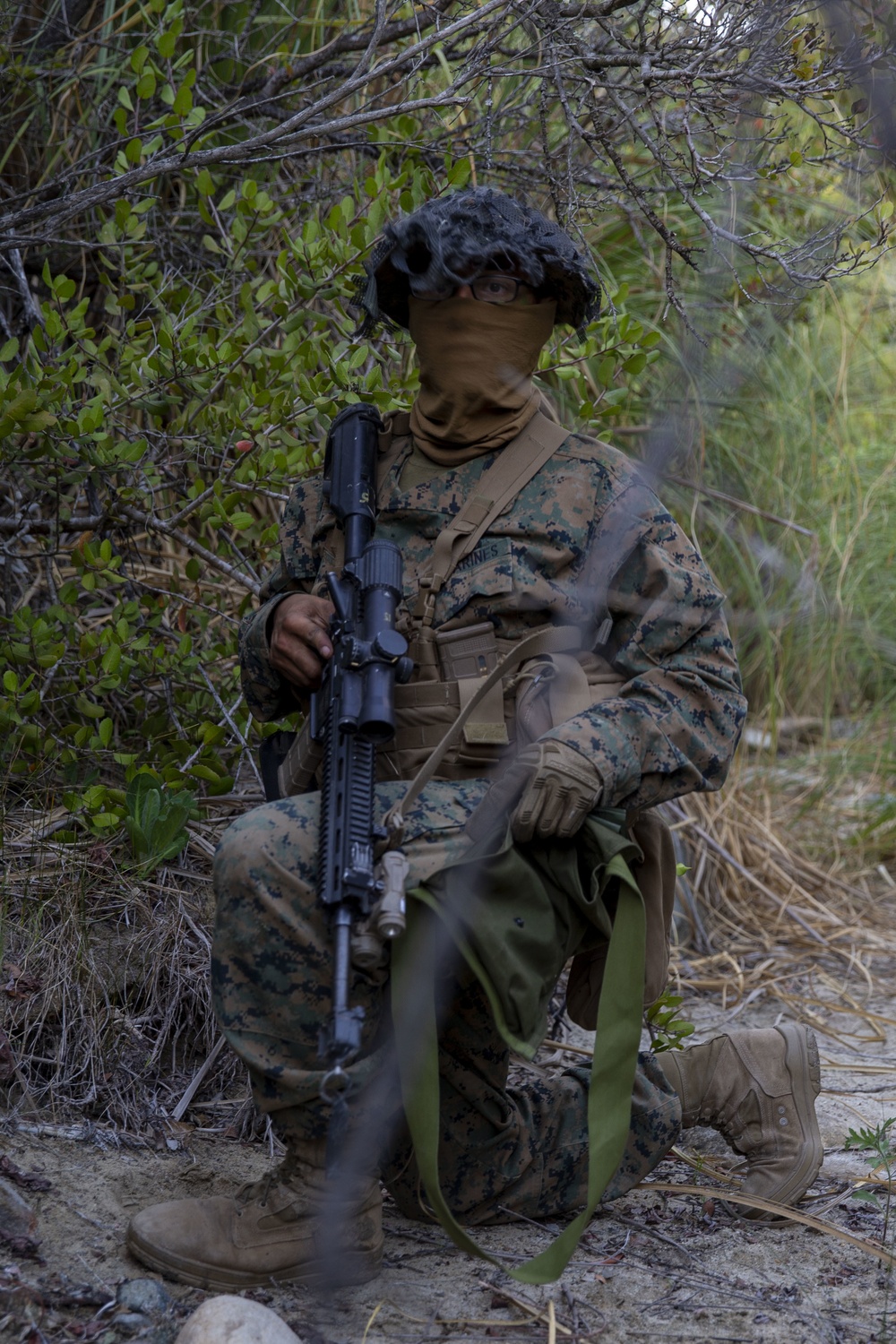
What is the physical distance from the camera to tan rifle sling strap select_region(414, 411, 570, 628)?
229 cm

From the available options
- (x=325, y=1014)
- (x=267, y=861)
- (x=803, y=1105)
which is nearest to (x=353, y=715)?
(x=267, y=861)

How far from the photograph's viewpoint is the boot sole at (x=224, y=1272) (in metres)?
1.95

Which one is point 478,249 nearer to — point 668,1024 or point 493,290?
point 493,290

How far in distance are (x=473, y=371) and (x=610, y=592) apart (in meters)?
0.48

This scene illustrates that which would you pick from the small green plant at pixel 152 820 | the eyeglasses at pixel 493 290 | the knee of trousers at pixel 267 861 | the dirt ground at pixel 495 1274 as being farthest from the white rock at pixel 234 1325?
the eyeglasses at pixel 493 290

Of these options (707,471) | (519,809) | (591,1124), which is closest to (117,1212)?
(591,1124)

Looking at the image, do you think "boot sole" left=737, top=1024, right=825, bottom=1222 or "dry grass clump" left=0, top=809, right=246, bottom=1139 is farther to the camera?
"dry grass clump" left=0, top=809, right=246, bottom=1139

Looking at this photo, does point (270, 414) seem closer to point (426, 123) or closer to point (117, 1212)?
Result: point (426, 123)

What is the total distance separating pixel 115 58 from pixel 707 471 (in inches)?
101

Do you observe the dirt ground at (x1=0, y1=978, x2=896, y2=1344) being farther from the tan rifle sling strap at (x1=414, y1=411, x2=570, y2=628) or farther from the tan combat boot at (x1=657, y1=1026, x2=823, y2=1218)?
the tan rifle sling strap at (x1=414, y1=411, x2=570, y2=628)

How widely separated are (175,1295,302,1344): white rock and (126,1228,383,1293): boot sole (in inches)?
6.8

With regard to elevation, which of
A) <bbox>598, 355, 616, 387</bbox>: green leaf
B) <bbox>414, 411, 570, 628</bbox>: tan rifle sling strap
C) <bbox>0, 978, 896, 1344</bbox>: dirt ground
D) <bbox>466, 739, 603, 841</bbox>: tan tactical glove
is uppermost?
<bbox>598, 355, 616, 387</bbox>: green leaf

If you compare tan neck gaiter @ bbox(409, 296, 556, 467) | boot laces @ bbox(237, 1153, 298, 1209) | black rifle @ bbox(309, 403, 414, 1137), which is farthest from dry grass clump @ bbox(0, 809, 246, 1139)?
tan neck gaiter @ bbox(409, 296, 556, 467)

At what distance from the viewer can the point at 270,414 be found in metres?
2.97
